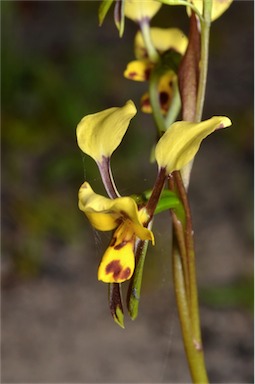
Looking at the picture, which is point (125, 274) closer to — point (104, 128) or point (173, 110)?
point (104, 128)

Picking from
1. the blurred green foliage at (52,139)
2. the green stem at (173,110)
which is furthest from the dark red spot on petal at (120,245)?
the blurred green foliage at (52,139)

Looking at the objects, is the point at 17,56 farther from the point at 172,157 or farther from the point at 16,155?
the point at 172,157

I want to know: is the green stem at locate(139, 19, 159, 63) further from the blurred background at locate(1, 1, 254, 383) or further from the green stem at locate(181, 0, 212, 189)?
the blurred background at locate(1, 1, 254, 383)

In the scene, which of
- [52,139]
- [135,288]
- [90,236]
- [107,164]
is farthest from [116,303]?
[52,139]

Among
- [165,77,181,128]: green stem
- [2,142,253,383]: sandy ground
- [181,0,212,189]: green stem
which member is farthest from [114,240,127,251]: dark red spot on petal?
[2,142,253,383]: sandy ground

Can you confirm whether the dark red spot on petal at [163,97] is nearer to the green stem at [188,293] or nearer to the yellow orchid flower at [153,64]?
the yellow orchid flower at [153,64]

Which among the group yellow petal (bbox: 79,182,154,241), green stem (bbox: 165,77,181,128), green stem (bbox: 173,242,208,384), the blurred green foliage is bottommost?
the blurred green foliage

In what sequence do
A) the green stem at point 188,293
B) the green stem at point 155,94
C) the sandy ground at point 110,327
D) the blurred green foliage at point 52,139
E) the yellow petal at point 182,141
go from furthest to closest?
1. the blurred green foliage at point 52,139
2. the sandy ground at point 110,327
3. the green stem at point 155,94
4. the green stem at point 188,293
5. the yellow petal at point 182,141
